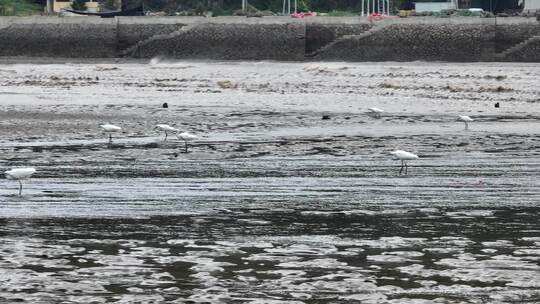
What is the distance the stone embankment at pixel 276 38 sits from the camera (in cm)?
7688

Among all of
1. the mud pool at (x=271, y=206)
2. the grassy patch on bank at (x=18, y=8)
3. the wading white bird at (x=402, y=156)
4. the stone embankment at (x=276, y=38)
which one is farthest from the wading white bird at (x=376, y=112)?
the grassy patch on bank at (x=18, y=8)

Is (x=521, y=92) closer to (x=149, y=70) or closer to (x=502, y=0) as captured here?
(x=149, y=70)

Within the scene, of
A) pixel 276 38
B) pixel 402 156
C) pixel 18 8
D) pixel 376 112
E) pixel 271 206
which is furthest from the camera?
pixel 18 8

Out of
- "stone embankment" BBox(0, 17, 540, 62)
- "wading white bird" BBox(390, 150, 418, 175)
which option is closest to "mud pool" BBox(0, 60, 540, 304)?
"wading white bird" BBox(390, 150, 418, 175)

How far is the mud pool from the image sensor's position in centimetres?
1332

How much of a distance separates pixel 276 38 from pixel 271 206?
62.3 metres

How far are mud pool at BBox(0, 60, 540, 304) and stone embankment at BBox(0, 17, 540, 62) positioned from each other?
36636mm

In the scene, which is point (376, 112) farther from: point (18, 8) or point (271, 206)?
point (18, 8)

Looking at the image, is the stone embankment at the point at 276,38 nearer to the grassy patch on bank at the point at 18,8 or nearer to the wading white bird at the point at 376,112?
the grassy patch on bank at the point at 18,8

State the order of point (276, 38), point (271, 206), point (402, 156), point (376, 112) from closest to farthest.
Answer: point (271, 206) < point (402, 156) < point (376, 112) < point (276, 38)

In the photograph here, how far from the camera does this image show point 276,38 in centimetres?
8044

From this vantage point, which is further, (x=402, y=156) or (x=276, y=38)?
(x=276, y=38)

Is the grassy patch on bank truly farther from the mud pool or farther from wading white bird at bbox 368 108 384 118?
wading white bird at bbox 368 108 384 118

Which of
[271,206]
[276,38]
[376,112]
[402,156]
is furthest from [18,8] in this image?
[271,206]
